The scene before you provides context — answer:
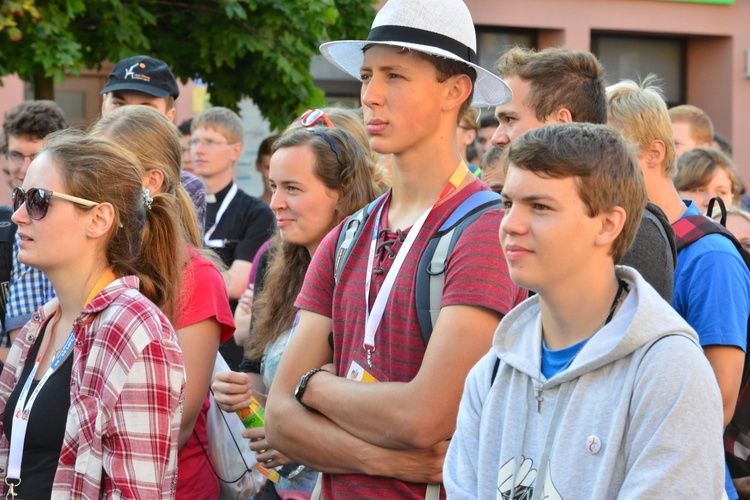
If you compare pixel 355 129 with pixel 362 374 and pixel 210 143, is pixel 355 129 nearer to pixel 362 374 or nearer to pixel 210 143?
pixel 362 374

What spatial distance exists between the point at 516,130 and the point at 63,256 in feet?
5.30

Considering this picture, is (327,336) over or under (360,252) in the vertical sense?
under

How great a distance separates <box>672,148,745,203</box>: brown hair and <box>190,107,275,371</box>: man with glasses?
2520mm

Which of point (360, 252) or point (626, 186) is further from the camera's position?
point (360, 252)

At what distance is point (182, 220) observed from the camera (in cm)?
408

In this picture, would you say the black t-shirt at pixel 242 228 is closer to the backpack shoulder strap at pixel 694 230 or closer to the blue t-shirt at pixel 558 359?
the backpack shoulder strap at pixel 694 230

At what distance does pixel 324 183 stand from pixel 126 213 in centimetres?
87

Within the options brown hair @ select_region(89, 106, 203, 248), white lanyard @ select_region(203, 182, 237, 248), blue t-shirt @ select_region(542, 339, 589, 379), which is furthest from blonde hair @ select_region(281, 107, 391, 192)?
white lanyard @ select_region(203, 182, 237, 248)

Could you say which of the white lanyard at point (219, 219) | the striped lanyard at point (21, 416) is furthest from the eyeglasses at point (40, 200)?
the white lanyard at point (219, 219)

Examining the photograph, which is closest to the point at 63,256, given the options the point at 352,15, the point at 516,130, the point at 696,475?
the point at 516,130

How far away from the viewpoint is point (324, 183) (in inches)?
161

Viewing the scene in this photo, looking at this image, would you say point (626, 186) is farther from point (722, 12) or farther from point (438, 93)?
point (722, 12)

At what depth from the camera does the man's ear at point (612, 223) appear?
2.51 m

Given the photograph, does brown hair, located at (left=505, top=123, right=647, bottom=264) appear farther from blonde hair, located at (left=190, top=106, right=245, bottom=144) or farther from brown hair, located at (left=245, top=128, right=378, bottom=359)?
blonde hair, located at (left=190, top=106, right=245, bottom=144)
